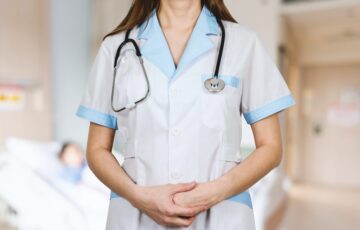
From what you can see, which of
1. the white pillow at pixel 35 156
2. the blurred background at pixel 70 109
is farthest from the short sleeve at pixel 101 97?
the white pillow at pixel 35 156

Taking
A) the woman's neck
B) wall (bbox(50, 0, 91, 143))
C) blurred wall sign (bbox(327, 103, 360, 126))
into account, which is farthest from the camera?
blurred wall sign (bbox(327, 103, 360, 126))

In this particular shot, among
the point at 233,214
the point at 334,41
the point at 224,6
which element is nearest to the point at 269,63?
the point at 224,6

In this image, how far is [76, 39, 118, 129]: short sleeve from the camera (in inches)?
25.9

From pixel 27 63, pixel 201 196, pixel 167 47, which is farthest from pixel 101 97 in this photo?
pixel 27 63

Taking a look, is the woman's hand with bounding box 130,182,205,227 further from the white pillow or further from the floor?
the floor

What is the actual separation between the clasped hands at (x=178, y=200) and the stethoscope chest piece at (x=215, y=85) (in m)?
0.17

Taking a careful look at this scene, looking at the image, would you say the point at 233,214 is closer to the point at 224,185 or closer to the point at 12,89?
the point at 224,185

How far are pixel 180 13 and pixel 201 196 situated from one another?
36 cm

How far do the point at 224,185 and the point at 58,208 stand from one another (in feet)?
3.71

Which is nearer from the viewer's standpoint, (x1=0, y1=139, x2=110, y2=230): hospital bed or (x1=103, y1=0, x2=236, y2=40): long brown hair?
(x1=103, y1=0, x2=236, y2=40): long brown hair

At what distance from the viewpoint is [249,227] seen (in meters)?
0.65

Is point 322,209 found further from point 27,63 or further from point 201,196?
point 201,196

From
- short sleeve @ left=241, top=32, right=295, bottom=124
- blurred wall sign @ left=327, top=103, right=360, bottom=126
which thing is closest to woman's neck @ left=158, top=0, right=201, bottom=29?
short sleeve @ left=241, top=32, right=295, bottom=124

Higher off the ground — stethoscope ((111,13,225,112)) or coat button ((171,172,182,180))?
stethoscope ((111,13,225,112))
